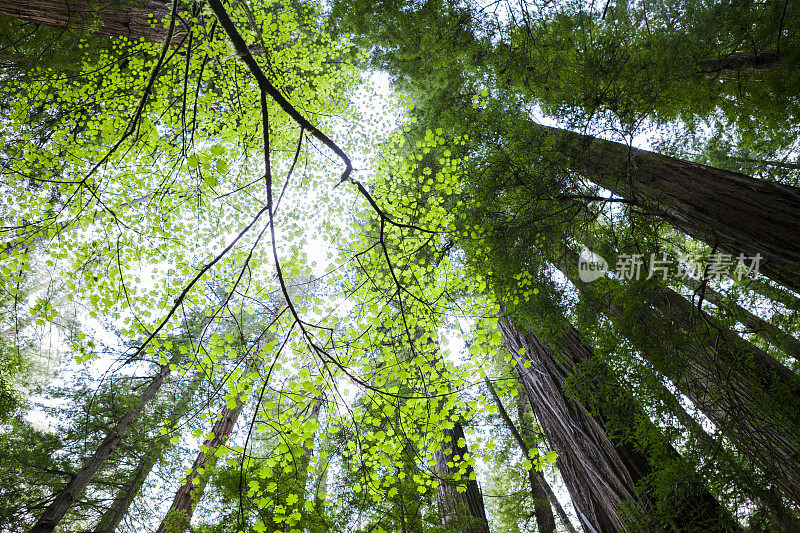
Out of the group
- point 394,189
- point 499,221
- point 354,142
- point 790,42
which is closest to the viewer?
point 790,42

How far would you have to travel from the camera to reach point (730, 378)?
8.79ft

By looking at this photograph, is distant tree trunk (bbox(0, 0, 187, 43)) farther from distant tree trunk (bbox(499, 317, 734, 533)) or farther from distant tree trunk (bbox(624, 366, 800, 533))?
distant tree trunk (bbox(624, 366, 800, 533))

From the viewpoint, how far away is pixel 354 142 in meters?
7.96

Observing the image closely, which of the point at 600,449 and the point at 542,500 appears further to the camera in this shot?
the point at 542,500

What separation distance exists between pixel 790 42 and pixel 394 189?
4863mm

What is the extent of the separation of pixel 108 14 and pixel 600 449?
1011 cm

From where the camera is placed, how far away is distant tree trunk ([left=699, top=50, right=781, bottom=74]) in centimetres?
361

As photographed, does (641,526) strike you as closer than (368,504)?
Yes

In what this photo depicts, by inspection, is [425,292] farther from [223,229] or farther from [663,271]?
[223,229]

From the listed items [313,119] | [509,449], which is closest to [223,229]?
[313,119]

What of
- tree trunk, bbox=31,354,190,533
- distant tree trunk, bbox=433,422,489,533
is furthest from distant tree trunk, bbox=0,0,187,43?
distant tree trunk, bbox=433,422,489,533
